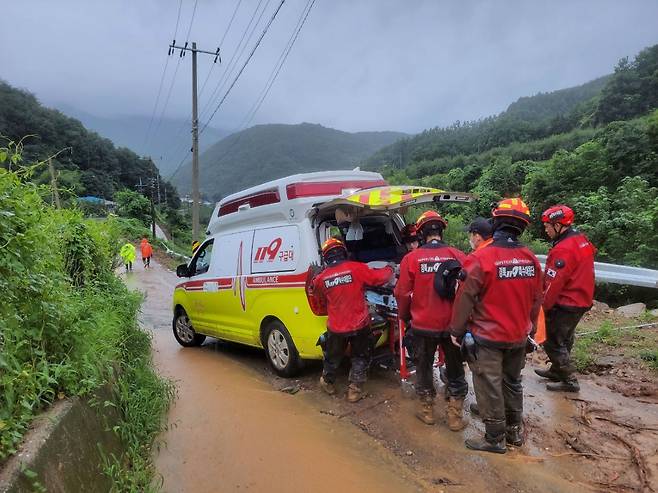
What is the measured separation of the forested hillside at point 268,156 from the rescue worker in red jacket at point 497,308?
77.0 meters

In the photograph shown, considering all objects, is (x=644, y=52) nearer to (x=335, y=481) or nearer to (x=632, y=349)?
(x=632, y=349)

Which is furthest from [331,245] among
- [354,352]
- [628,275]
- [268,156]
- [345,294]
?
[268,156]

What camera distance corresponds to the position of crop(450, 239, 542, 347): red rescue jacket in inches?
139

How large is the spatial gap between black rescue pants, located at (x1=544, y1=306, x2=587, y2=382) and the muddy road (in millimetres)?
270

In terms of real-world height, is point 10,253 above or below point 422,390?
above

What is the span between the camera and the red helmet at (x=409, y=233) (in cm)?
584

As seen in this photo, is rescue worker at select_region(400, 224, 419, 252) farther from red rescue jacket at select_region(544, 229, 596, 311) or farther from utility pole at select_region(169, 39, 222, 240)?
utility pole at select_region(169, 39, 222, 240)

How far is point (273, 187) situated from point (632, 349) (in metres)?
4.91

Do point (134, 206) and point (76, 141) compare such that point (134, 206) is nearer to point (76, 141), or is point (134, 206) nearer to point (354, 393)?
point (76, 141)

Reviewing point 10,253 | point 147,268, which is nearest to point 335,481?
point 10,253

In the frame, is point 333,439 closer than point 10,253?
No

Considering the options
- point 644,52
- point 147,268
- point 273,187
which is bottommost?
point 147,268

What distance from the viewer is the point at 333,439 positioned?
4.04 meters

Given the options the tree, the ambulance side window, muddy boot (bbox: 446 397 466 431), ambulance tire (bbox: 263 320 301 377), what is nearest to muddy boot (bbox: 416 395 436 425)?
muddy boot (bbox: 446 397 466 431)
